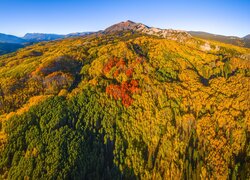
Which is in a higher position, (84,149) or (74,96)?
(74,96)

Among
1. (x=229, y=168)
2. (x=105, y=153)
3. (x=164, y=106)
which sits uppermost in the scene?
(x=164, y=106)

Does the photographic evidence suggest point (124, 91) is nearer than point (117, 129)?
No

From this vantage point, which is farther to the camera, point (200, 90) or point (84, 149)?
point (200, 90)

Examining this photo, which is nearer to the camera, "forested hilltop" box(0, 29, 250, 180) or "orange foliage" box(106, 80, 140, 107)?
"forested hilltop" box(0, 29, 250, 180)

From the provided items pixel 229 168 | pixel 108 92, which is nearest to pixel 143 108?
pixel 108 92

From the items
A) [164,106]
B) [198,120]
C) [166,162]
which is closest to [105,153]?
[166,162]

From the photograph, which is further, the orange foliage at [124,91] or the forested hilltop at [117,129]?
the orange foliage at [124,91]

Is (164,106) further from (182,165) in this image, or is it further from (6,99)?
(6,99)

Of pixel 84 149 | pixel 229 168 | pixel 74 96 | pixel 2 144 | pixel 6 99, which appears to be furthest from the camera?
pixel 74 96

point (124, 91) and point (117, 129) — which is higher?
point (124, 91)

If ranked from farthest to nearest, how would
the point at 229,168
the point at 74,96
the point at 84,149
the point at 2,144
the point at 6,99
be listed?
1. the point at 74,96
2. the point at 6,99
3. the point at 229,168
4. the point at 84,149
5. the point at 2,144
